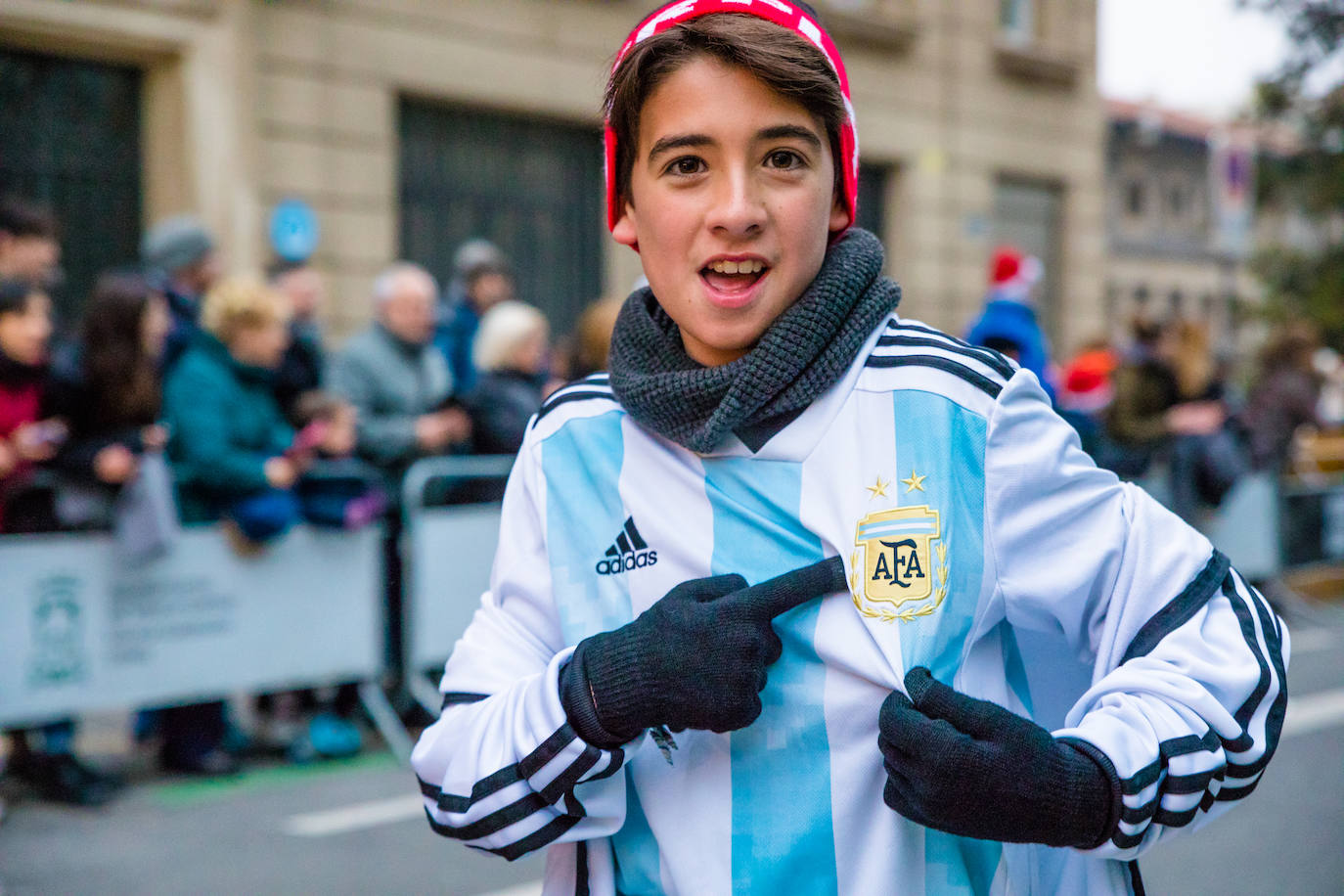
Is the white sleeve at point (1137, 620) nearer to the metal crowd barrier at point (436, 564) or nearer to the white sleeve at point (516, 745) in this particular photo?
the white sleeve at point (516, 745)

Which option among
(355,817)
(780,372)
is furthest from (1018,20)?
(780,372)

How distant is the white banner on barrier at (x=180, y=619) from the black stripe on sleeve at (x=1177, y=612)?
4.77 meters

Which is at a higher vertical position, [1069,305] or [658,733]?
[1069,305]

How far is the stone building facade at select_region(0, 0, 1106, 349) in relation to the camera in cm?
980

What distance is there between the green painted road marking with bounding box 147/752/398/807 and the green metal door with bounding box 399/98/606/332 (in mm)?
6167

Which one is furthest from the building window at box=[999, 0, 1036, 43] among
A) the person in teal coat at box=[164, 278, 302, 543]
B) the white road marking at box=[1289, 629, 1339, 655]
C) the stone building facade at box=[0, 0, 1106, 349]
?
the person in teal coat at box=[164, 278, 302, 543]

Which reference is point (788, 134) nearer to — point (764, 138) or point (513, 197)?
point (764, 138)

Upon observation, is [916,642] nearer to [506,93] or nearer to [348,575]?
[348,575]

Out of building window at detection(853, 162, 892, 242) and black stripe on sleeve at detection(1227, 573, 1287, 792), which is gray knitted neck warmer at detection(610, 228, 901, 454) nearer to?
black stripe on sleeve at detection(1227, 573, 1287, 792)

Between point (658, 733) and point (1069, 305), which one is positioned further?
point (1069, 305)

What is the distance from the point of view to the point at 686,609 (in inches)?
59.2

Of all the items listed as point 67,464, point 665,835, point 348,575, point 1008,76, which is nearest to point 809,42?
point 665,835

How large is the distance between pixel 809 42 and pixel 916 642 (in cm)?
71

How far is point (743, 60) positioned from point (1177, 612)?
→ 79 cm
